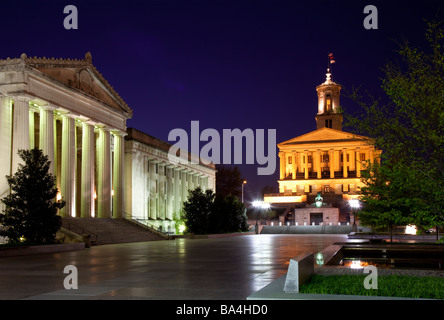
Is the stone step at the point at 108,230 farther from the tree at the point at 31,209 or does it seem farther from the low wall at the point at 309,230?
the low wall at the point at 309,230

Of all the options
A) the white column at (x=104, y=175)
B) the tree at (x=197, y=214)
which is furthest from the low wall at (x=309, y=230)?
the white column at (x=104, y=175)

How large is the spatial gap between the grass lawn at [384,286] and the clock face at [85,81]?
34.8 metres

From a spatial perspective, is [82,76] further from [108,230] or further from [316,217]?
[316,217]

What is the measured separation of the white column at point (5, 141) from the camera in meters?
32.9

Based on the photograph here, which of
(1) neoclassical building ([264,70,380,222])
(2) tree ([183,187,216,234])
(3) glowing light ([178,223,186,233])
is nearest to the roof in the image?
(2) tree ([183,187,216,234])

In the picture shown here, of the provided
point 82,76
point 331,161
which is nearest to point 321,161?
point 331,161

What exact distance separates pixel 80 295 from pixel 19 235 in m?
19.3

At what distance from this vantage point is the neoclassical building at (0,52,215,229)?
3400cm

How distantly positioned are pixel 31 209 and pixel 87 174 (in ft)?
51.4

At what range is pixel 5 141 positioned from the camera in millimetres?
33906
